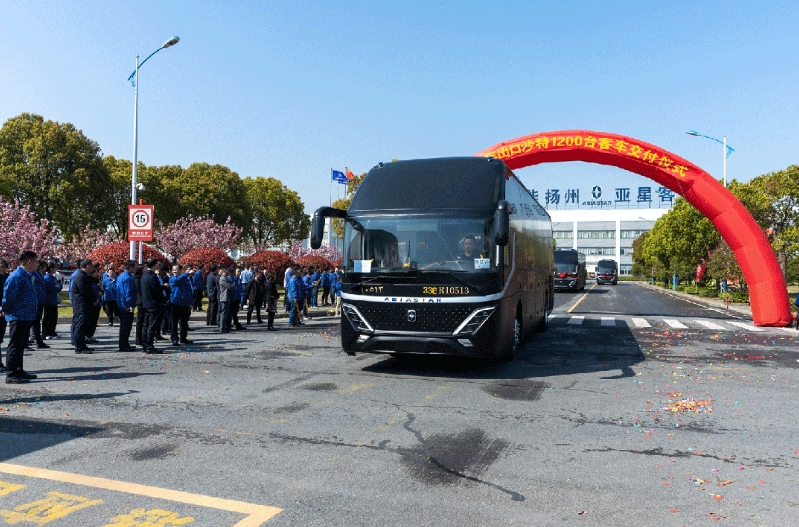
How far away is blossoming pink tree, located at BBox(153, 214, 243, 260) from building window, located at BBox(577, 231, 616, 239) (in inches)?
A: 2837

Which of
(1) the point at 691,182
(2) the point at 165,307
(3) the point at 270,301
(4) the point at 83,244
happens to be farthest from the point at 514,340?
(4) the point at 83,244

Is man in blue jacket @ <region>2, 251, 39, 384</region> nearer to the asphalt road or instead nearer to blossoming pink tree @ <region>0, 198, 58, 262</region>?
the asphalt road

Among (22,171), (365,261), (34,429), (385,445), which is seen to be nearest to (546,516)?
(385,445)

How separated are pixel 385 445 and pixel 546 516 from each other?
1.97m

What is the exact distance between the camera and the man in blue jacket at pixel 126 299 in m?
12.2

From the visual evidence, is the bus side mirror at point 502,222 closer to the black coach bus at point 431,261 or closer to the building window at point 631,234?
the black coach bus at point 431,261

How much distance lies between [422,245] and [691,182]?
1345 cm

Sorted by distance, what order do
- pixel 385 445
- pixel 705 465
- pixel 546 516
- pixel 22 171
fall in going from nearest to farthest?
pixel 546 516 < pixel 705 465 < pixel 385 445 < pixel 22 171

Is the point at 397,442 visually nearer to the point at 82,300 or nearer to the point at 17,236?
the point at 82,300

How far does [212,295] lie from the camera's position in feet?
57.3

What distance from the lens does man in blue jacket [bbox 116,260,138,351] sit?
481 inches

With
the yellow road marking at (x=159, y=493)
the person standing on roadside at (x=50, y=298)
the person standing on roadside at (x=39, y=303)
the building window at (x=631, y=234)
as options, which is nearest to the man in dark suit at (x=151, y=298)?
the person standing on roadside at (x=39, y=303)

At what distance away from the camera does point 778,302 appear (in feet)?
62.1

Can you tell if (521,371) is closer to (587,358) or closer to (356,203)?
(587,358)
